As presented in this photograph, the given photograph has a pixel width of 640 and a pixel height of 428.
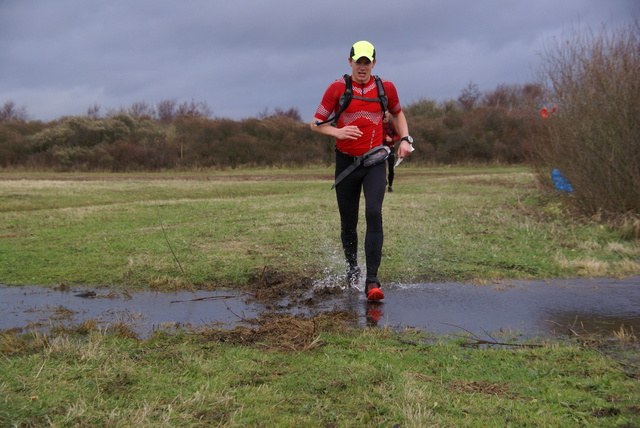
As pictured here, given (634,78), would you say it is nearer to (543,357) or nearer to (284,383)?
(543,357)

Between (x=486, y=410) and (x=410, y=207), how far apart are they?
36.0 feet

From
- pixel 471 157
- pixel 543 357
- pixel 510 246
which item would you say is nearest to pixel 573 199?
pixel 510 246

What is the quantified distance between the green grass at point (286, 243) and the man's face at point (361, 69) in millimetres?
2223

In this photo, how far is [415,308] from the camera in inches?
229

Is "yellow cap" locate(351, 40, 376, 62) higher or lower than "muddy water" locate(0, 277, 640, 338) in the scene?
higher

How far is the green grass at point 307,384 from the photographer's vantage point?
320 centimetres

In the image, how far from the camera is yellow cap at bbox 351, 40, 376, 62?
6070 mm

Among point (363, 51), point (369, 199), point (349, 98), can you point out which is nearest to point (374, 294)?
point (369, 199)

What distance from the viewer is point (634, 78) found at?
34.9ft

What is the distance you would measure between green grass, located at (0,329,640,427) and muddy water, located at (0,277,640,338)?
65 cm

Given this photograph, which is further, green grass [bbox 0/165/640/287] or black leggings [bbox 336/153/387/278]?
green grass [bbox 0/165/640/287]

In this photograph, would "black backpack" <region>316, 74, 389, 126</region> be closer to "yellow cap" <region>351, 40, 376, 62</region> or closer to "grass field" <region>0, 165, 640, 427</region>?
"yellow cap" <region>351, 40, 376, 62</region>

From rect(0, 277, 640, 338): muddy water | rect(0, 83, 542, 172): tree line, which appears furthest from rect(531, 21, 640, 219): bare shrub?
rect(0, 83, 542, 172): tree line

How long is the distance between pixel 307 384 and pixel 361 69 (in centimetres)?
350
